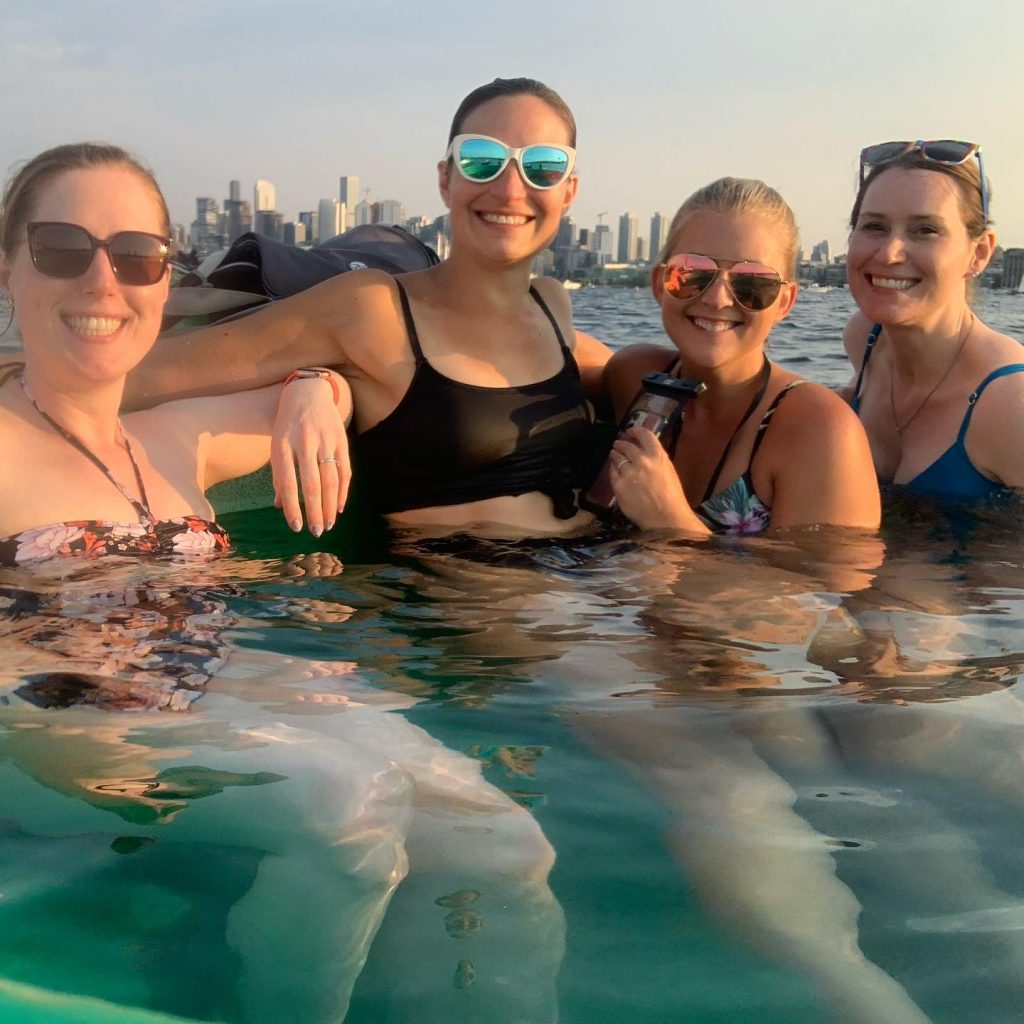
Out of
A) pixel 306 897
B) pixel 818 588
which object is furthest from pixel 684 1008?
pixel 818 588

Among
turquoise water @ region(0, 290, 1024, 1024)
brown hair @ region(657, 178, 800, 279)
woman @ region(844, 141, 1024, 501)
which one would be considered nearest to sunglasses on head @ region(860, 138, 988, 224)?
woman @ region(844, 141, 1024, 501)

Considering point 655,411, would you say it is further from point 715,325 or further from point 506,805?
point 506,805

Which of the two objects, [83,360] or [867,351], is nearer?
[83,360]

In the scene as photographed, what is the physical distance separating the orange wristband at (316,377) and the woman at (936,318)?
225 centimetres

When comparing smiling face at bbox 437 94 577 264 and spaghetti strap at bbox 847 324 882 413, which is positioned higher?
smiling face at bbox 437 94 577 264

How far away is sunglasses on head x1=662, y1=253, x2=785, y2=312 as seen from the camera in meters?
3.44

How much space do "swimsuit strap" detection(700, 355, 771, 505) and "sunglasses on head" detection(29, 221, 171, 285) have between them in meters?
1.88

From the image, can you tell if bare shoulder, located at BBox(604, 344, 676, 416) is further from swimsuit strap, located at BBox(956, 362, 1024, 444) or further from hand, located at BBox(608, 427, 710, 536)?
swimsuit strap, located at BBox(956, 362, 1024, 444)

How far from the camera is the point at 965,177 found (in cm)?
419

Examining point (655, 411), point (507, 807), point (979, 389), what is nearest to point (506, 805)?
point (507, 807)

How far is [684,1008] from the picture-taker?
1.47 meters

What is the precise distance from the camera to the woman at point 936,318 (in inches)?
164

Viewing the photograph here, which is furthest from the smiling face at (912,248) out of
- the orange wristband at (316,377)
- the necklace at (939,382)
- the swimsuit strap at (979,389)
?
the orange wristband at (316,377)

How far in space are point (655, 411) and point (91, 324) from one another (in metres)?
1.76
